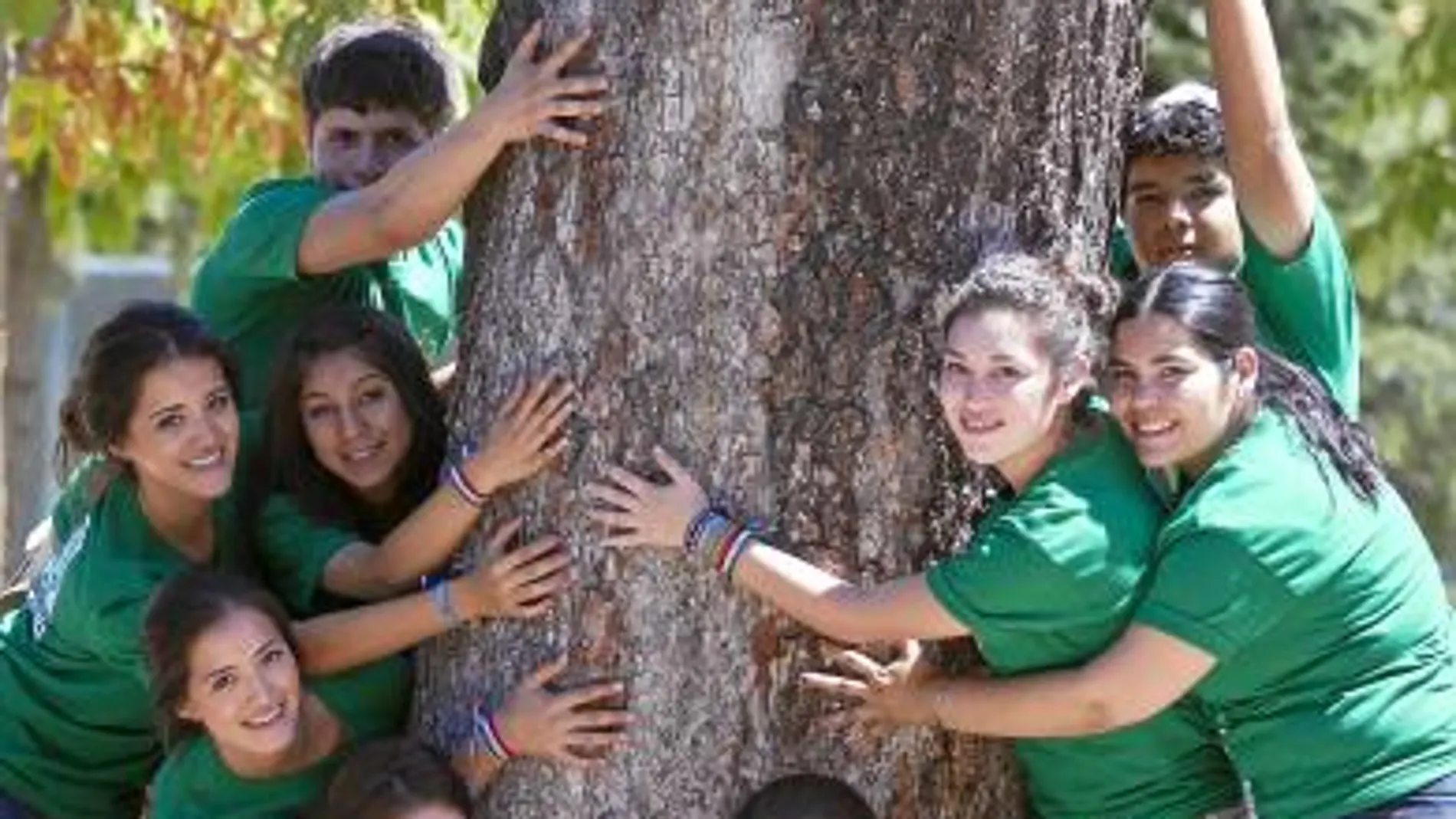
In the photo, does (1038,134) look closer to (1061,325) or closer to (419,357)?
(1061,325)

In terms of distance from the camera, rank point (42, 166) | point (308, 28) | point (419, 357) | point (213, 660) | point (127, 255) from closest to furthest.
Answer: point (213, 660) → point (419, 357) → point (308, 28) → point (42, 166) → point (127, 255)

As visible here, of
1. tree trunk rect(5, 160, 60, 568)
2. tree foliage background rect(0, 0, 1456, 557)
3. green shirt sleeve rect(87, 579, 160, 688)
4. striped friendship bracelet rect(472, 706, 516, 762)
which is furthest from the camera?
tree trunk rect(5, 160, 60, 568)

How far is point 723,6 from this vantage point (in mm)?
4812

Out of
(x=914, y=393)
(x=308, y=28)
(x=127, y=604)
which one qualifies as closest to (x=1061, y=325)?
(x=914, y=393)

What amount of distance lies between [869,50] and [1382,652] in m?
1.14

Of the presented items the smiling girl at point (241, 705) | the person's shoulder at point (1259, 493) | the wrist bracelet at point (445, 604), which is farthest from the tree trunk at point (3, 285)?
the person's shoulder at point (1259, 493)

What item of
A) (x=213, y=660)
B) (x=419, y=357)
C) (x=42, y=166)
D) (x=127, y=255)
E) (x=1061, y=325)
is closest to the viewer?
(x=1061, y=325)

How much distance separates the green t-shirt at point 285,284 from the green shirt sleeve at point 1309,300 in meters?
1.35

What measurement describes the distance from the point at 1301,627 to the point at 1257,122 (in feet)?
2.69

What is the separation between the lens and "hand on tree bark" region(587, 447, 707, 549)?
476cm

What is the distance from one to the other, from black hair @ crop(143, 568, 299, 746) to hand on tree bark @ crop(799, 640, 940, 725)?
2.93 feet

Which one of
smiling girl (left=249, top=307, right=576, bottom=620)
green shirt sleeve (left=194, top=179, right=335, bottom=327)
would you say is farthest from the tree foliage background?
Answer: smiling girl (left=249, top=307, right=576, bottom=620)

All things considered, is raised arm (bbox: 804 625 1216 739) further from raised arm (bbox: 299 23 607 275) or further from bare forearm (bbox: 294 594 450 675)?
raised arm (bbox: 299 23 607 275)

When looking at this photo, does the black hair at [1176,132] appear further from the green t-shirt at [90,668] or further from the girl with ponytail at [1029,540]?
the green t-shirt at [90,668]
